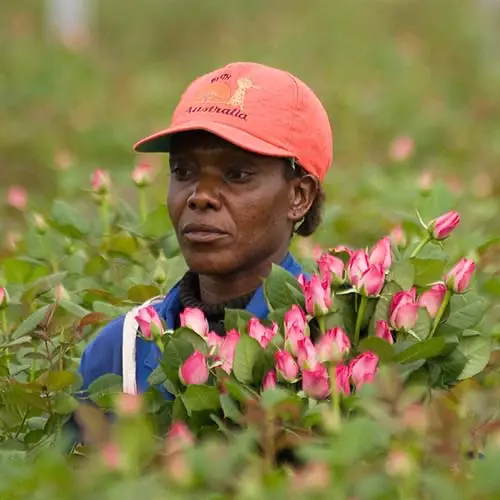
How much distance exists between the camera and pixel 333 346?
2.68 meters

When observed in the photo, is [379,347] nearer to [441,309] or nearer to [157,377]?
[441,309]

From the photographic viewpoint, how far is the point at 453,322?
304 centimetres

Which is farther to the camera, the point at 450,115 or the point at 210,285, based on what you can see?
the point at 450,115

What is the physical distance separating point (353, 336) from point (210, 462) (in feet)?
3.07

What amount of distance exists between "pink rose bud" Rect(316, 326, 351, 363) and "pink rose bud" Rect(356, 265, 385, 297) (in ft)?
0.40

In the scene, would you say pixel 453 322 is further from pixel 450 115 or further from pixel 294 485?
pixel 450 115

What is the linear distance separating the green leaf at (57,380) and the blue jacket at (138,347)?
30 centimetres

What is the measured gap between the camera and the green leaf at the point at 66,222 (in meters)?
4.48

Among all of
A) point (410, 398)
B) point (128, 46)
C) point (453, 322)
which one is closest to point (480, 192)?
point (453, 322)

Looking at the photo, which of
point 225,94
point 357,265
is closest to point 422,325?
point 357,265

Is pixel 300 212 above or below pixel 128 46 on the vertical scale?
above

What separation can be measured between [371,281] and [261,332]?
0.23m

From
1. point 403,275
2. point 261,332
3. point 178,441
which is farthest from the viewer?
point 403,275

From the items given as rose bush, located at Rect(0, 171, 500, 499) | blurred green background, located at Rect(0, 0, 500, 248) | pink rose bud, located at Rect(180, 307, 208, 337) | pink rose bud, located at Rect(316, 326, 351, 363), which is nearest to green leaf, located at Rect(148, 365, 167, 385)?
rose bush, located at Rect(0, 171, 500, 499)
